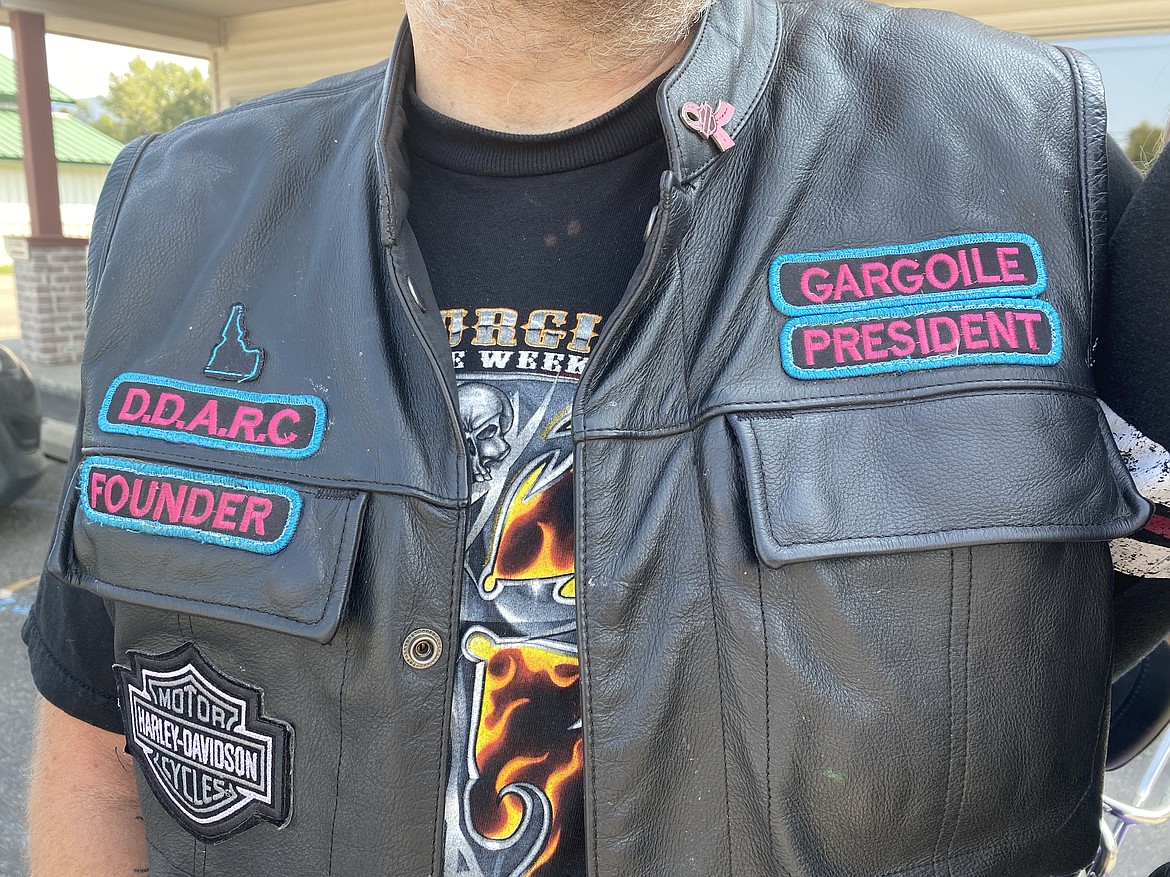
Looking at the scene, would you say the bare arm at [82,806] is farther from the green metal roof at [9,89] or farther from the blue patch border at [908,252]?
the green metal roof at [9,89]

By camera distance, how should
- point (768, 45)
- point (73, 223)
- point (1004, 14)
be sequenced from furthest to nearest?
point (73, 223) < point (1004, 14) < point (768, 45)

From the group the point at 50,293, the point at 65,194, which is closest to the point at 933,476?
the point at 50,293

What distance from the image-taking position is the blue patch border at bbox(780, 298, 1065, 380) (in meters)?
0.94

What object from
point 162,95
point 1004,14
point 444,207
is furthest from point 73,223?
point 444,207

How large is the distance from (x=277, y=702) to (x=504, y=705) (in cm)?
29

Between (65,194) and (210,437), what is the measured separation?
3955cm

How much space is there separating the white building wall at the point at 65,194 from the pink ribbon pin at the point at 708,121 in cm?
3476

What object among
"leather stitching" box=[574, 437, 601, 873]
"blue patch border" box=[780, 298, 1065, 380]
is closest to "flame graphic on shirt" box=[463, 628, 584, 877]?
"leather stitching" box=[574, 437, 601, 873]

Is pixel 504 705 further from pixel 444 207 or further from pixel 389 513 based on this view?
pixel 444 207

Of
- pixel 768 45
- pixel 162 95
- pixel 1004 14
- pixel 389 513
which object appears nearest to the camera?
pixel 389 513

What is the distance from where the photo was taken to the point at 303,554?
1030 millimetres

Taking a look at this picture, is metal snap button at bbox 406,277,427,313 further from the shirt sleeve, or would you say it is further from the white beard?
the shirt sleeve

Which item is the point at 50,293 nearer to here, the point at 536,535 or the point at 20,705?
the point at 20,705

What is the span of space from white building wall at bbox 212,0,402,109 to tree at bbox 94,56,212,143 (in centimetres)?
4100
